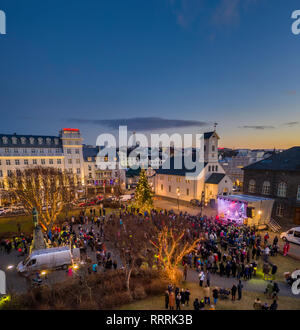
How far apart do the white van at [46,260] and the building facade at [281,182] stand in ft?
94.9

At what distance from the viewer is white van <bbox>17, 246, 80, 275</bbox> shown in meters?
15.7

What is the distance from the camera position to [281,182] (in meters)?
28.9

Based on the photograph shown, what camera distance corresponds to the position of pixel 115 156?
6238 centimetres

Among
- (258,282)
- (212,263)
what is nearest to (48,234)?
(212,263)

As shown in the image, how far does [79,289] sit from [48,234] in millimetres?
11369

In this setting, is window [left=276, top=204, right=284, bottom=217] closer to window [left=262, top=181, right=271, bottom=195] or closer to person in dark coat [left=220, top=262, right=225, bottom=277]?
window [left=262, top=181, right=271, bottom=195]

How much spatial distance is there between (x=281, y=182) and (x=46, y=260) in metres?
32.0

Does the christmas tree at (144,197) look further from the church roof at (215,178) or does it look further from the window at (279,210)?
the window at (279,210)

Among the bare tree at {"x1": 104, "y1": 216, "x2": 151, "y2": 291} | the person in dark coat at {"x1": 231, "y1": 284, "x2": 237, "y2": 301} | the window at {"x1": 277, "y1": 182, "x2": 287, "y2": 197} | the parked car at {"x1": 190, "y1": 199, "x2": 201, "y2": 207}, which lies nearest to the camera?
the person in dark coat at {"x1": 231, "y1": 284, "x2": 237, "y2": 301}

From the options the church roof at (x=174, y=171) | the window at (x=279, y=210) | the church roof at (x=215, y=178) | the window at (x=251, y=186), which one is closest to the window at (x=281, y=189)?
the window at (x=279, y=210)

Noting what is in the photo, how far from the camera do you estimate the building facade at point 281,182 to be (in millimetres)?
27156

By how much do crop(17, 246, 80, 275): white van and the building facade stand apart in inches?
1139
